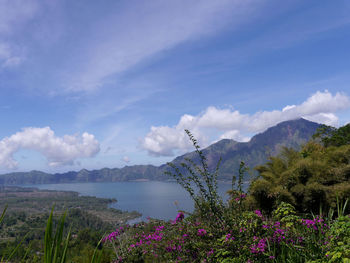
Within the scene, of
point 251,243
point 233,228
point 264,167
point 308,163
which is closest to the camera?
point 251,243

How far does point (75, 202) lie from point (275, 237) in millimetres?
146592

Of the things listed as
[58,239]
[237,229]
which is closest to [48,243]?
[58,239]

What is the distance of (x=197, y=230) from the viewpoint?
332cm

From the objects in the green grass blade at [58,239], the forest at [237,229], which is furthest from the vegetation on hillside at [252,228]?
the green grass blade at [58,239]

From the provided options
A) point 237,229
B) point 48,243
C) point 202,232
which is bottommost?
point 202,232

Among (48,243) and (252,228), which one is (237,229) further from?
(48,243)

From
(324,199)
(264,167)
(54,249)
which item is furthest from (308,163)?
(54,249)

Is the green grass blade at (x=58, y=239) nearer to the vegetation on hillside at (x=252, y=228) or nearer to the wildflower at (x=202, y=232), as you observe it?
the vegetation on hillside at (x=252, y=228)

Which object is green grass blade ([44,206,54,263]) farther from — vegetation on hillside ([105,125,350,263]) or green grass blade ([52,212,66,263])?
vegetation on hillside ([105,125,350,263])

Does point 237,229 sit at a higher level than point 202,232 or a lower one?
higher

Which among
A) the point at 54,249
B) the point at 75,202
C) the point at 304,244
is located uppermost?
the point at 54,249

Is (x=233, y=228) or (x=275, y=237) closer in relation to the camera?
(x=275, y=237)

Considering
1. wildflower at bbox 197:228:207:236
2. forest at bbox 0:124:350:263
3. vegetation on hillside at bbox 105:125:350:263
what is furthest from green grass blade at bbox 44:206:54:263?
wildflower at bbox 197:228:207:236

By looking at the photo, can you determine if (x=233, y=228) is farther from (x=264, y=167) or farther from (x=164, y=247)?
(x=264, y=167)
